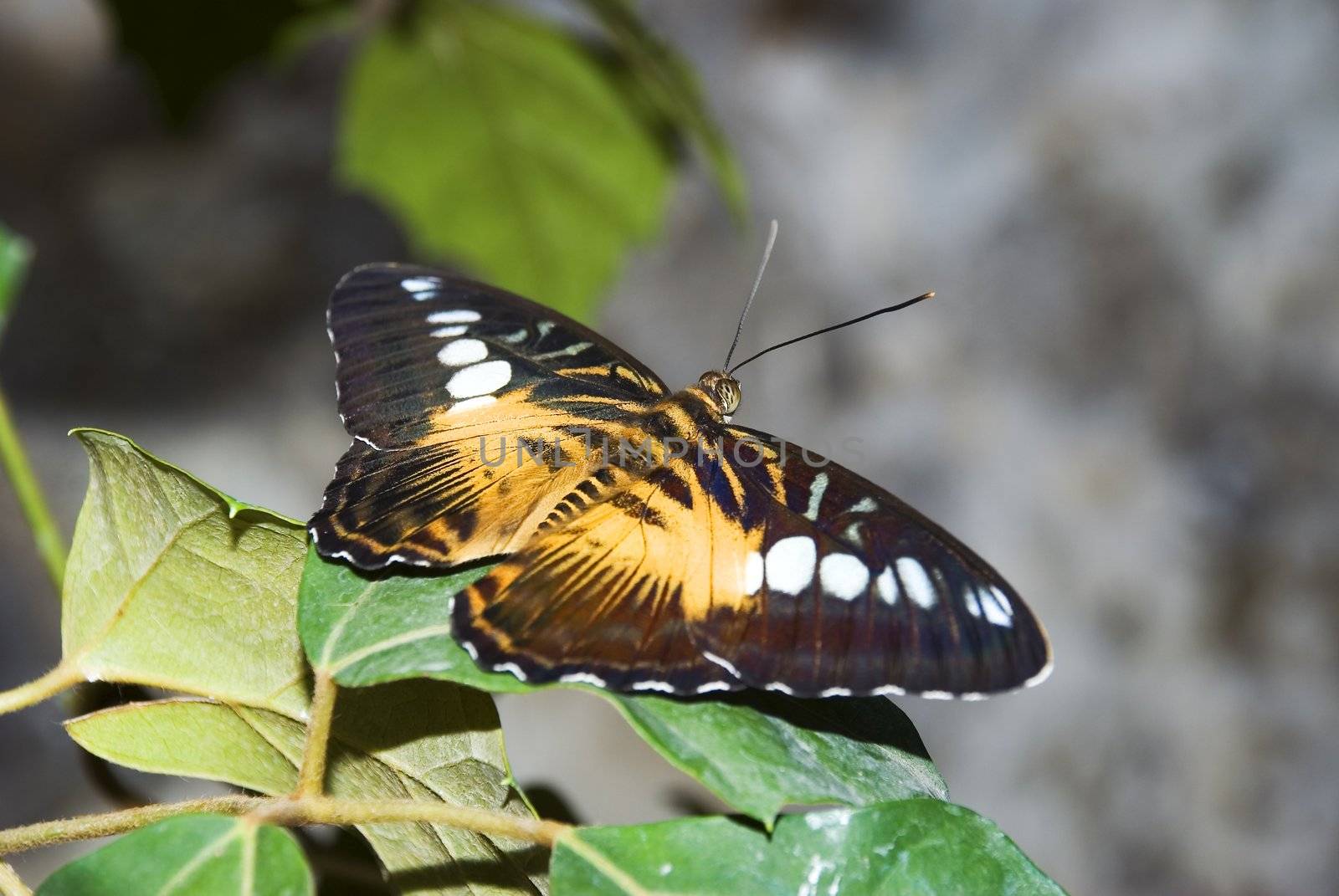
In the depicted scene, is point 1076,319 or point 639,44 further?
point 1076,319

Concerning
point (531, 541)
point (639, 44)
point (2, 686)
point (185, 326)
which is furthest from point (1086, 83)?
point (2, 686)

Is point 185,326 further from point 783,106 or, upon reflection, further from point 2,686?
point 783,106

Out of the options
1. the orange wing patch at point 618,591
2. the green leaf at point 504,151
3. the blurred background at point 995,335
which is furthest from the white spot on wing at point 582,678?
the blurred background at point 995,335

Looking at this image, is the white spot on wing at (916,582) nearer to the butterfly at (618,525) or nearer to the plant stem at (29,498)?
the butterfly at (618,525)

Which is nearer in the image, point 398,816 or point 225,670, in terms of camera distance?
point 398,816

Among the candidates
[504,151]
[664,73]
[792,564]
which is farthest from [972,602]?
[504,151]

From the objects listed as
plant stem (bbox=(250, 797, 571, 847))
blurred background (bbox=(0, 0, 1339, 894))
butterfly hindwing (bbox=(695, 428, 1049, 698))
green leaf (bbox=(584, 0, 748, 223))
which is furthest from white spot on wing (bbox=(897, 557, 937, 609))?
blurred background (bbox=(0, 0, 1339, 894))

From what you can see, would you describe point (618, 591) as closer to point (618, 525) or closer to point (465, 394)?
point (618, 525)
